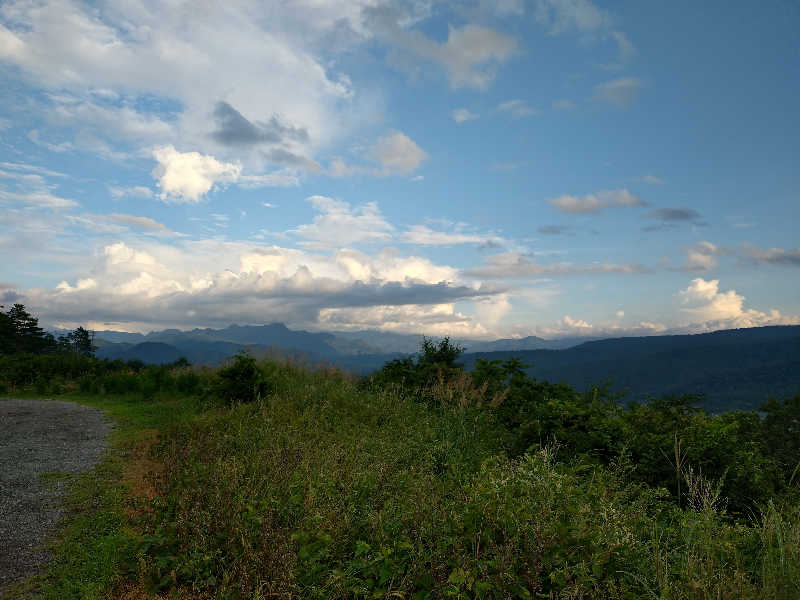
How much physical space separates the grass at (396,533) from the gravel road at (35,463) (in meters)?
0.34

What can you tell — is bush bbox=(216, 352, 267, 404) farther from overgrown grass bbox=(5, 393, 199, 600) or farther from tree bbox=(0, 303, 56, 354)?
tree bbox=(0, 303, 56, 354)

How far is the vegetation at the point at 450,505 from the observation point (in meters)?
3.88

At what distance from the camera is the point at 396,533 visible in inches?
188

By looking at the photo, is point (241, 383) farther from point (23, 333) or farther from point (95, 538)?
point (23, 333)

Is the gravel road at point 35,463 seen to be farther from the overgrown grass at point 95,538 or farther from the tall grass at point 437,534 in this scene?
the tall grass at point 437,534

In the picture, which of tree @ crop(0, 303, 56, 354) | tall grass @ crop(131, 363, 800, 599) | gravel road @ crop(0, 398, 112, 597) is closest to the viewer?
tall grass @ crop(131, 363, 800, 599)

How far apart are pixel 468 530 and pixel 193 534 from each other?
127 inches

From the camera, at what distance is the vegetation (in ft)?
12.7

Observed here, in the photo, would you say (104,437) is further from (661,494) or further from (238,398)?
(661,494)

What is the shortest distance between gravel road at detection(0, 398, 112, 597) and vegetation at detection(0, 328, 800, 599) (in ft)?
1.50

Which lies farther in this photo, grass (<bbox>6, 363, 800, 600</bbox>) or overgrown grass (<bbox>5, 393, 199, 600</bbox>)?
overgrown grass (<bbox>5, 393, 199, 600</bbox>)

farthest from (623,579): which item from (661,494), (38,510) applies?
(38,510)

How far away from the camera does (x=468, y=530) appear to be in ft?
14.9

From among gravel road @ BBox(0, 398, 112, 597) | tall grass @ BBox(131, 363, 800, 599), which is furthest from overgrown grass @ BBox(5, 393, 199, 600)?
tall grass @ BBox(131, 363, 800, 599)
